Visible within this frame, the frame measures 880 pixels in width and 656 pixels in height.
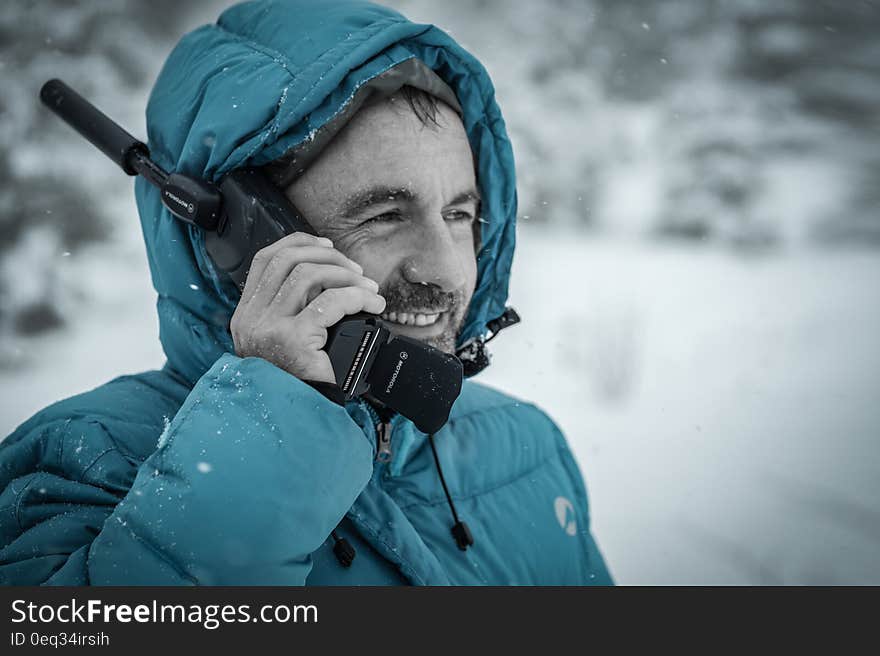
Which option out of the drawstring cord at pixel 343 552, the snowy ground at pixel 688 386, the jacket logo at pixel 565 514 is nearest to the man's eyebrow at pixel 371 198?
the drawstring cord at pixel 343 552

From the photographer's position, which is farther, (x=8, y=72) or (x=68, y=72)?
(x=68, y=72)

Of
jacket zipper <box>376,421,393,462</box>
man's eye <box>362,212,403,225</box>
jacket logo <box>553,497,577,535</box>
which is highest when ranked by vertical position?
man's eye <box>362,212,403,225</box>

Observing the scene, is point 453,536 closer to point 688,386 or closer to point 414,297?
point 414,297

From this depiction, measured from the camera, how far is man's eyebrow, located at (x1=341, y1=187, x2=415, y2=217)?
134 cm

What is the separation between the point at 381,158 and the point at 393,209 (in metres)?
0.10

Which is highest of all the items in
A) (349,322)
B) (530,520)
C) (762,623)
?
(349,322)

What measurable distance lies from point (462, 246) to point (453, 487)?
22.6 inches

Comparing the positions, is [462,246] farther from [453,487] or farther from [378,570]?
[378,570]

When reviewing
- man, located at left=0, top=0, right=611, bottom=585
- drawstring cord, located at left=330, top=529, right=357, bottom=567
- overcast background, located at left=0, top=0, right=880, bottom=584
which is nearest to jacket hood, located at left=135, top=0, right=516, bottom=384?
man, located at left=0, top=0, right=611, bottom=585

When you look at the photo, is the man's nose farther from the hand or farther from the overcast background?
the overcast background

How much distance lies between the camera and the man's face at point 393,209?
134cm

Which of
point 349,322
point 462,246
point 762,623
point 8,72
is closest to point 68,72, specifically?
point 8,72

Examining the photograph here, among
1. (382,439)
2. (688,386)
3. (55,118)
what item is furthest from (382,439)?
(688,386)

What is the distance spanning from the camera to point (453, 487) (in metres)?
1.58
